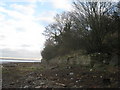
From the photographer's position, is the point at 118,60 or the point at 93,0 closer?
the point at 118,60

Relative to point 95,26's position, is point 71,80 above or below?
below

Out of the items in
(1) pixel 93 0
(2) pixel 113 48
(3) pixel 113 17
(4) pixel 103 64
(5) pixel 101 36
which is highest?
(1) pixel 93 0

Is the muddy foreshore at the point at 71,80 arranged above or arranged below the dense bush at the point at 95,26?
below

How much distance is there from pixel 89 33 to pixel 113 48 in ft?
12.9

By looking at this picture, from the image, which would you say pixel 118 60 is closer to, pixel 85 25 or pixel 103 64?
pixel 103 64

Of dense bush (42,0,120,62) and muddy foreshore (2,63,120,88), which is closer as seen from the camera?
muddy foreshore (2,63,120,88)

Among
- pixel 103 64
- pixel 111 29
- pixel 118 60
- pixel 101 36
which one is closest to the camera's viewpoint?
pixel 118 60

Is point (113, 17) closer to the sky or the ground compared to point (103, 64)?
closer to the sky

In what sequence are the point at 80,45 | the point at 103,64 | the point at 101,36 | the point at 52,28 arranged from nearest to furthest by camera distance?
1. the point at 103,64
2. the point at 101,36
3. the point at 80,45
4. the point at 52,28

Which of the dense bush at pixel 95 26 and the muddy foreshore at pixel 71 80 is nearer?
the muddy foreshore at pixel 71 80

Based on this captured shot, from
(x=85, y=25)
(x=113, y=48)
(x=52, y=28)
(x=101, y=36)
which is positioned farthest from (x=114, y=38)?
(x=52, y=28)

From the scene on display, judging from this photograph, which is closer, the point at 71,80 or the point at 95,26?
the point at 71,80

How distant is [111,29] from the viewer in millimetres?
18766

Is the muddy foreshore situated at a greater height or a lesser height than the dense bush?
lesser
